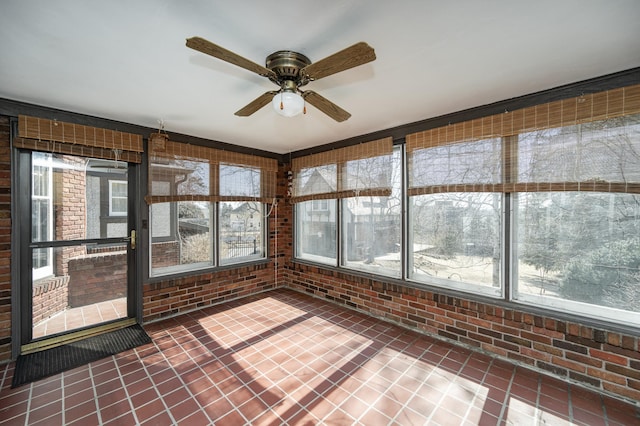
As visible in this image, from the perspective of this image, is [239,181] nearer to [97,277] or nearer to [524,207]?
[97,277]

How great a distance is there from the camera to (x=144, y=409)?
1.91 m

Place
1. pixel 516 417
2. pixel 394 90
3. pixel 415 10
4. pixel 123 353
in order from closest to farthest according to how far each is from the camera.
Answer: pixel 415 10, pixel 516 417, pixel 394 90, pixel 123 353

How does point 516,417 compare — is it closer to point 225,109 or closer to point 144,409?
point 144,409

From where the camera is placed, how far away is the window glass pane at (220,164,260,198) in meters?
4.00

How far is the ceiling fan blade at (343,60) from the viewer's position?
131 centimetres

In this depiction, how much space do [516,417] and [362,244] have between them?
231 centimetres

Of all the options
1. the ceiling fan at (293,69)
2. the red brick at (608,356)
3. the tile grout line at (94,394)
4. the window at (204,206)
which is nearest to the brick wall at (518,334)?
the red brick at (608,356)

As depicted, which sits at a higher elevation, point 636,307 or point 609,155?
point 609,155

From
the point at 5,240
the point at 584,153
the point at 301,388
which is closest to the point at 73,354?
the point at 5,240

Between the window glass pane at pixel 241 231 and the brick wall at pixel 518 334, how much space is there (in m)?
1.79

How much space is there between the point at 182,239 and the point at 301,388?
2.58 meters

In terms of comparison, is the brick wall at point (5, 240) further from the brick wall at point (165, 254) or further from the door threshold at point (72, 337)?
the brick wall at point (165, 254)

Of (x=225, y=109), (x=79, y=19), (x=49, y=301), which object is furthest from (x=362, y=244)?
(x=49, y=301)

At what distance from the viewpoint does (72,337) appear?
9.45 ft
